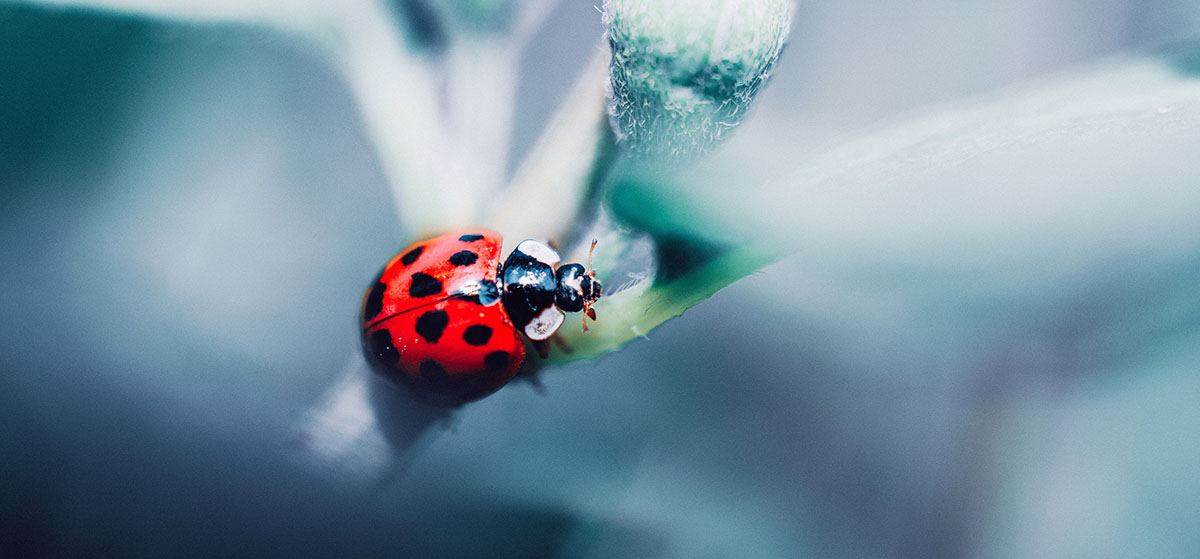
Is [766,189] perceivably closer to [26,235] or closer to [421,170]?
[421,170]

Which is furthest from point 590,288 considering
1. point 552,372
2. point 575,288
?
point 552,372

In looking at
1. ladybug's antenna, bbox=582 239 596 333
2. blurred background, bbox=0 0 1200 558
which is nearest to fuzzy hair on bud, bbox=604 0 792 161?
ladybug's antenna, bbox=582 239 596 333

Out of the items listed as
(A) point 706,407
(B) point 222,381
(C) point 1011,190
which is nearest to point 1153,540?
(A) point 706,407

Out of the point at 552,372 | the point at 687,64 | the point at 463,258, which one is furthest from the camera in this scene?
the point at 552,372

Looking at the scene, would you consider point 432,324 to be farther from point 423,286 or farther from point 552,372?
point 552,372

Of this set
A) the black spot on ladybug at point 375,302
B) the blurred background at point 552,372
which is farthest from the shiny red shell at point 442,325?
the blurred background at point 552,372

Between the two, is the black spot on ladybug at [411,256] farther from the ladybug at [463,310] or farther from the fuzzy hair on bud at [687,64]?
the fuzzy hair on bud at [687,64]

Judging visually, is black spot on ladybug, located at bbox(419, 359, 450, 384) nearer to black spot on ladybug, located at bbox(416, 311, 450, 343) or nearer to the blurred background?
black spot on ladybug, located at bbox(416, 311, 450, 343)

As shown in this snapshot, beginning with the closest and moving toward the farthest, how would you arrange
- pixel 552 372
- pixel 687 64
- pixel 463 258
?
pixel 687 64 < pixel 463 258 < pixel 552 372
